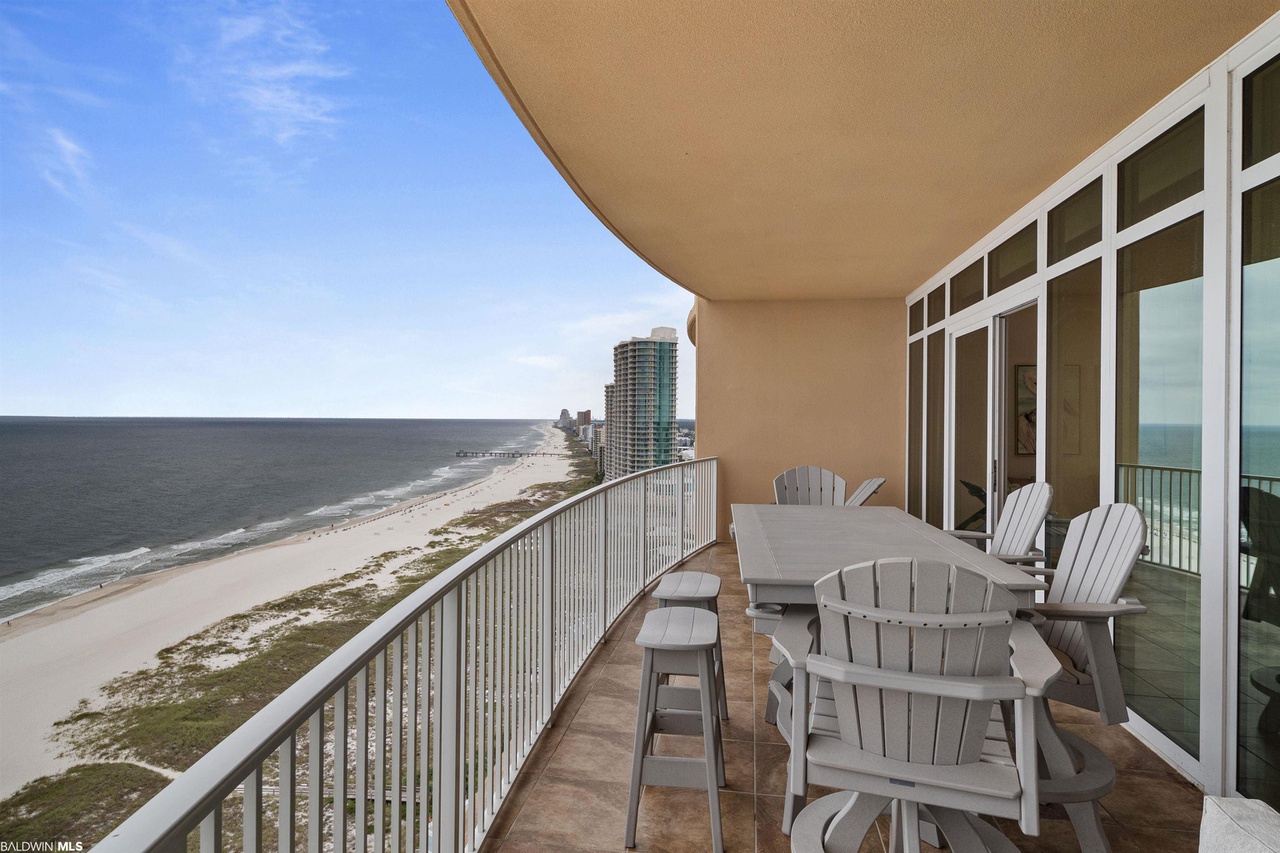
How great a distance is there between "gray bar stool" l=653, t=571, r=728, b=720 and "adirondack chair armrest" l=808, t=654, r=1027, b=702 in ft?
3.25

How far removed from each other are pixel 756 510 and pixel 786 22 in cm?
245

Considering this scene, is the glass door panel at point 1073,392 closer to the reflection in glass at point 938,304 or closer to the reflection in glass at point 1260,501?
the reflection in glass at point 1260,501

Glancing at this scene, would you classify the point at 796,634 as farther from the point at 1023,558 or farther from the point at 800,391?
the point at 800,391

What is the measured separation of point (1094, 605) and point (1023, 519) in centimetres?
115

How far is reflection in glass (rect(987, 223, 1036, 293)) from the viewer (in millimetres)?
3900

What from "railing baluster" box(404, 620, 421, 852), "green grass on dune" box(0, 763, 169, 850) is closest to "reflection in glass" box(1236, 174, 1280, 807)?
"railing baluster" box(404, 620, 421, 852)

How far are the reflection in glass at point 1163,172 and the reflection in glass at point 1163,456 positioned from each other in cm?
13

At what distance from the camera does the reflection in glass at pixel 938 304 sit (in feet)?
18.5

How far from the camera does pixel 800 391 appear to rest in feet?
23.4

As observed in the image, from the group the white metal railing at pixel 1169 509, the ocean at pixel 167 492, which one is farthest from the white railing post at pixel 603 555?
the ocean at pixel 167 492

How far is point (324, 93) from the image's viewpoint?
37062 millimetres

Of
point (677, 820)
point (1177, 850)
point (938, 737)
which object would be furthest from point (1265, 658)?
point (677, 820)

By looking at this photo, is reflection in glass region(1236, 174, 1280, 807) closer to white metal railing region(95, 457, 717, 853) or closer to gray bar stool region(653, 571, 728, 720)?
gray bar stool region(653, 571, 728, 720)

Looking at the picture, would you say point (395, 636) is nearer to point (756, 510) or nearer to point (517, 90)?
point (517, 90)
